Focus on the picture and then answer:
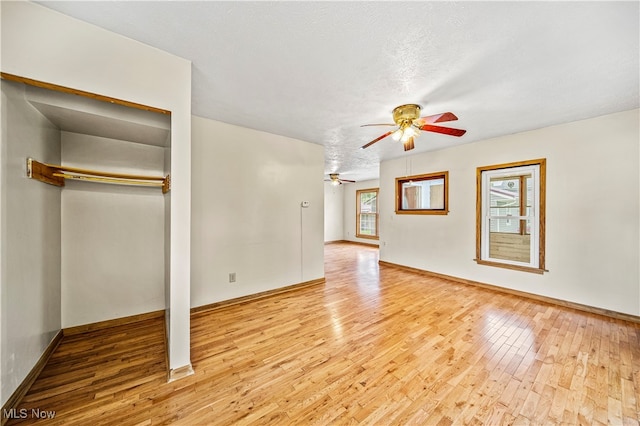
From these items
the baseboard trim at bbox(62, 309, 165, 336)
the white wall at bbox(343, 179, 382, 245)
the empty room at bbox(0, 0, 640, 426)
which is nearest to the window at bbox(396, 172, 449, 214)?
the empty room at bbox(0, 0, 640, 426)

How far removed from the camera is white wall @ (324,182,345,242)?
9344mm

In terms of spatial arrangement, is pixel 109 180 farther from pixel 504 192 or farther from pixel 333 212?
pixel 333 212

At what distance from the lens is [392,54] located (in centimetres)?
184

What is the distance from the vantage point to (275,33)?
1634 millimetres

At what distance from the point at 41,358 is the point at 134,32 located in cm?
265

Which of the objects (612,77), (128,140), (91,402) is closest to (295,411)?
(91,402)

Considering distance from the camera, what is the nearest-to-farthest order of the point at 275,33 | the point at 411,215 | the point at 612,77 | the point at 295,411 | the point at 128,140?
the point at 295,411
the point at 275,33
the point at 612,77
the point at 128,140
the point at 411,215

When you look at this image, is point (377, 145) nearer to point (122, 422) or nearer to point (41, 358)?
point (122, 422)

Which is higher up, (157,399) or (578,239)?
(578,239)

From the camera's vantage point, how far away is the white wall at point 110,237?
2400 mm

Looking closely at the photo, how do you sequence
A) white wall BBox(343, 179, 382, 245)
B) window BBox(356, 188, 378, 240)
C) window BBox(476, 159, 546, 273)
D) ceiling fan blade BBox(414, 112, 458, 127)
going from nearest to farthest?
ceiling fan blade BBox(414, 112, 458, 127)
window BBox(476, 159, 546, 273)
window BBox(356, 188, 378, 240)
white wall BBox(343, 179, 382, 245)

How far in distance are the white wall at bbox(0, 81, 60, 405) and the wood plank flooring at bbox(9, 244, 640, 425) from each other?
29 cm

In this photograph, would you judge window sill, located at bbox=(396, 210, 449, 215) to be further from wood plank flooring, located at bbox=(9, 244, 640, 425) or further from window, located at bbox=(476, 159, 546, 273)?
wood plank flooring, located at bbox=(9, 244, 640, 425)

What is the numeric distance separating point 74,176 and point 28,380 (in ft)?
5.28
